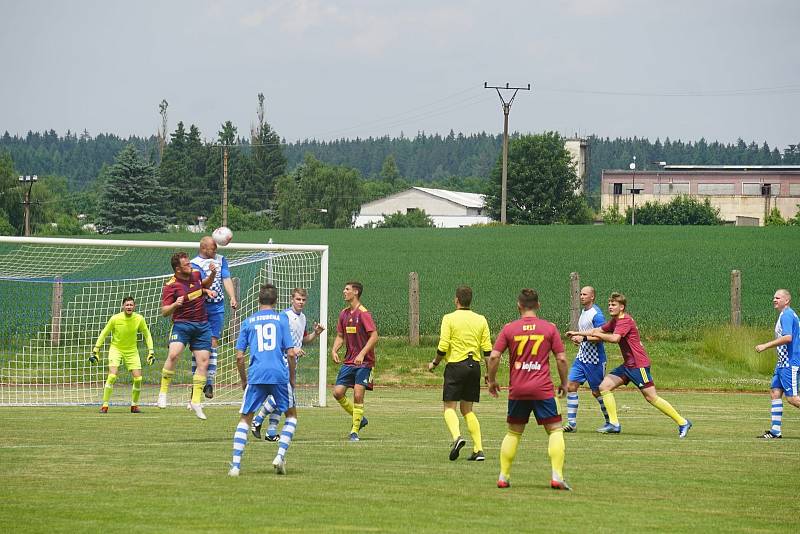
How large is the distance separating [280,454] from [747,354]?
2268 cm

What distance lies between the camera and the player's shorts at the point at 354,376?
53.8 ft

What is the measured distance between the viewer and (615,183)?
147750mm

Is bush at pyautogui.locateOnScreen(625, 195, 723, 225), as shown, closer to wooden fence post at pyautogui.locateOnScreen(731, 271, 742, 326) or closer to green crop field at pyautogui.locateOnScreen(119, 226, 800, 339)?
green crop field at pyautogui.locateOnScreen(119, 226, 800, 339)

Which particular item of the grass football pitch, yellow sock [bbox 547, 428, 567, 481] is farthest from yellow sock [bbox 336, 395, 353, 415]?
yellow sock [bbox 547, 428, 567, 481]

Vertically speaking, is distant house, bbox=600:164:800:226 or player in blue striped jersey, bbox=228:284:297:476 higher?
distant house, bbox=600:164:800:226

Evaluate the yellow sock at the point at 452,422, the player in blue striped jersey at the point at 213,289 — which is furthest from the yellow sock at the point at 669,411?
the player in blue striped jersey at the point at 213,289

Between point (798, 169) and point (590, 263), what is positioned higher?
point (798, 169)

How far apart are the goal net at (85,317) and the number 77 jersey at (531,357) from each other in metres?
9.81

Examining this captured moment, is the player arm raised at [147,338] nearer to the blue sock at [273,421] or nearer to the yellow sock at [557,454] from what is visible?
the blue sock at [273,421]

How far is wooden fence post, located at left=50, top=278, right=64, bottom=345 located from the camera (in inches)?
1034

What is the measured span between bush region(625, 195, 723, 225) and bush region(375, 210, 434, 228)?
2459 centimetres

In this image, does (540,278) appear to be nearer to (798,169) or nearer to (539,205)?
(539,205)


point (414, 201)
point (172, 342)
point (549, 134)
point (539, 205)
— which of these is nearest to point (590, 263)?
point (172, 342)

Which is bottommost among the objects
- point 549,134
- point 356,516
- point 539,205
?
point 356,516
